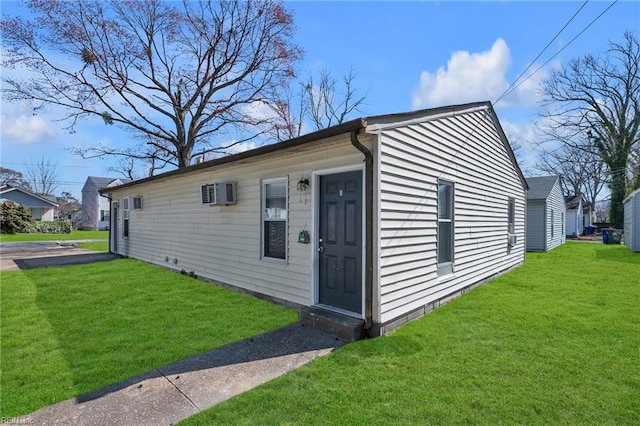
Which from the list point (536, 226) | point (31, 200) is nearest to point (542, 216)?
point (536, 226)

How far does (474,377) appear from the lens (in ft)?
9.95

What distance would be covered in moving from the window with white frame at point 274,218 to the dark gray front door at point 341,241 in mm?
846

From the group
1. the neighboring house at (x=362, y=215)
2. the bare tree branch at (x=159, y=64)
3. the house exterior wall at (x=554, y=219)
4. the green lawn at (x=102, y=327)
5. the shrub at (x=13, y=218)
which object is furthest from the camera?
the shrub at (x=13, y=218)

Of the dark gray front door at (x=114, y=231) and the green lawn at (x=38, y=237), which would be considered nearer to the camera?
the dark gray front door at (x=114, y=231)

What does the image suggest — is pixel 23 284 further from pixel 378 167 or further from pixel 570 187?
pixel 570 187

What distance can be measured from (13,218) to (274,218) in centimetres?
3016

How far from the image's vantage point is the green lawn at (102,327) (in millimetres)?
3047

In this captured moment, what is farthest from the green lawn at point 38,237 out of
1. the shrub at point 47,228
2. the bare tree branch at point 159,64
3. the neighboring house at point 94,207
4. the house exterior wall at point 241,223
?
the house exterior wall at point 241,223

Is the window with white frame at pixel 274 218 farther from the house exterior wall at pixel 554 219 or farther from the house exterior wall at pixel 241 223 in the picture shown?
the house exterior wall at pixel 554 219

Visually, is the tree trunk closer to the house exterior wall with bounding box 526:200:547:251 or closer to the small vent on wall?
the house exterior wall with bounding box 526:200:547:251

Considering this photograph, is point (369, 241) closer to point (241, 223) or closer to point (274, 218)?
point (274, 218)

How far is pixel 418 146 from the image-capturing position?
4.74 metres

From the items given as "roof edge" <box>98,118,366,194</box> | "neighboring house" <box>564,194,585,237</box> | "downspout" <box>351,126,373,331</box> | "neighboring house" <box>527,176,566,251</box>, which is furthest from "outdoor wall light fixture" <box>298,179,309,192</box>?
"neighboring house" <box>564,194,585,237</box>

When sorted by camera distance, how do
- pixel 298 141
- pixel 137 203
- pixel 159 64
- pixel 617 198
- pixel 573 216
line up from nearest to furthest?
pixel 298 141 → pixel 137 203 → pixel 159 64 → pixel 617 198 → pixel 573 216
